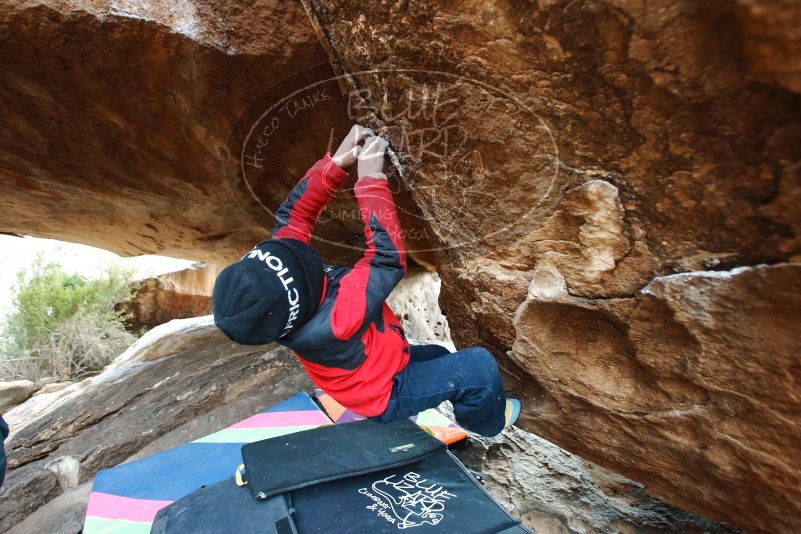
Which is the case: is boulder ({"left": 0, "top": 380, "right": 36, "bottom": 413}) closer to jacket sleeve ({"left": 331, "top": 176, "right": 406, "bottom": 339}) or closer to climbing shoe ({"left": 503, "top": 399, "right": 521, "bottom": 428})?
jacket sleeve ({"left": 331, "top": 176, "right": 406, "bottom": 339})

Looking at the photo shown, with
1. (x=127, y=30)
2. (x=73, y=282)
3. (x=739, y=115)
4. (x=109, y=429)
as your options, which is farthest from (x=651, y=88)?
(x=73, y=282)

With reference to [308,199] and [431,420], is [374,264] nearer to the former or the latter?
[308,199]

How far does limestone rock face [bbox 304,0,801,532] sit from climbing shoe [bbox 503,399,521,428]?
0.15 m

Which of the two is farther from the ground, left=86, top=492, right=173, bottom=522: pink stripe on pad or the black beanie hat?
the black beanie hat

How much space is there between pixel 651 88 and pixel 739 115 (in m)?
0.15

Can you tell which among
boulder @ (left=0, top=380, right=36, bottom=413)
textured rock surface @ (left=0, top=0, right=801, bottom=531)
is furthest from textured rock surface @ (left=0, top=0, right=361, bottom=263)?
boulder @ (left=0, top=380, right=36, bottom=413)

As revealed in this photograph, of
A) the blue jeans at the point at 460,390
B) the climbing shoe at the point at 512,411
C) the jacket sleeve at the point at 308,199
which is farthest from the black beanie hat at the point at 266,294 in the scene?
the climbing shoe at the point at 512,411

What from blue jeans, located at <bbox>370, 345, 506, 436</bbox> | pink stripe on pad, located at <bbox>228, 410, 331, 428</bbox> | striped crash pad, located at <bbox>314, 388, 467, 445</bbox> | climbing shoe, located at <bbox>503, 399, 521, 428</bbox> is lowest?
striped crash pad, located at <bbox>314, 388, 467, 445</bbox>

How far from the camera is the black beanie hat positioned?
1.12m

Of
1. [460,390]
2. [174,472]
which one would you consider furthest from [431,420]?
[174,472]

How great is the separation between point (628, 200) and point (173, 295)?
6.99 m

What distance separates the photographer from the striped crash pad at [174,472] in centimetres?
179

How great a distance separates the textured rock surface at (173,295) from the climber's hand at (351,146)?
232 inches

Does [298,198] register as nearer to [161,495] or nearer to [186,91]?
[186,91]
